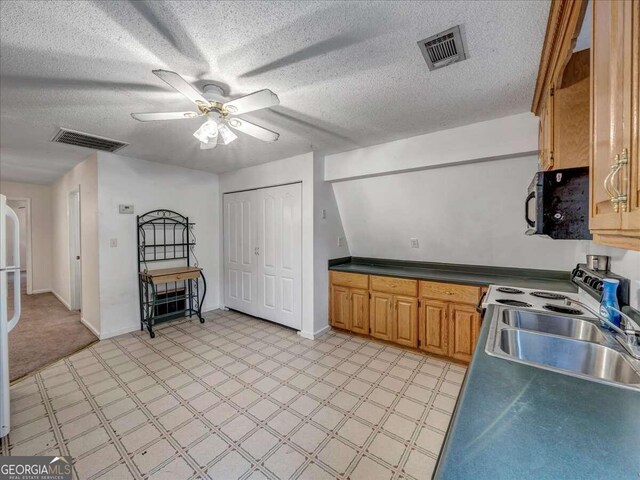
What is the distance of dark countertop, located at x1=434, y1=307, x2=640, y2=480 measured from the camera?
601 millimetres

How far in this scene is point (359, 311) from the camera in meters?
3.52

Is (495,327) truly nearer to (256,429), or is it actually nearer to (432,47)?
(432,47)

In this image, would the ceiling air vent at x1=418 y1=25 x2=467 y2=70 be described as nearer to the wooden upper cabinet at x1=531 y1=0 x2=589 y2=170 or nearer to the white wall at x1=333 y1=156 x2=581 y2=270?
the wooden upper cabinet at x1=531 y1=0 x2=589 y2=170

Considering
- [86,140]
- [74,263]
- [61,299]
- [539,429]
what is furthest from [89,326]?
[539,429]

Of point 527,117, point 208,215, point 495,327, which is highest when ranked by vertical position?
point 527,117

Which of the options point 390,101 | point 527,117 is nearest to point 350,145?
point 390,101

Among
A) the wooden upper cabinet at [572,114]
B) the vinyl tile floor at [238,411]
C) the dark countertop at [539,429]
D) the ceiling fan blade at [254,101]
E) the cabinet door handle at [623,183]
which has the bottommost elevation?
the vinyl tile floor at [238,411]

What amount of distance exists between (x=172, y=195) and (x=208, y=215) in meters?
0.65

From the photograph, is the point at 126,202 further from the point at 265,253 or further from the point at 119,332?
the point at 265,253

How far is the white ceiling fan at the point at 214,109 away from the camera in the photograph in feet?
5.08

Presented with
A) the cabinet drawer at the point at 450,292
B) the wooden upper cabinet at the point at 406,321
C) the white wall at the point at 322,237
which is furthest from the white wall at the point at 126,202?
the cabinet drawer at the point at 450,292

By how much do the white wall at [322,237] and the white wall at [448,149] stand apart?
0.27 meters

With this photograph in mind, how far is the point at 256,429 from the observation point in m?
1.92

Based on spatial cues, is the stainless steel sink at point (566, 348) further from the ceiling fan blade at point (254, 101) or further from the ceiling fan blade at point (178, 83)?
the ceiling fan blade at point (178, 83)
